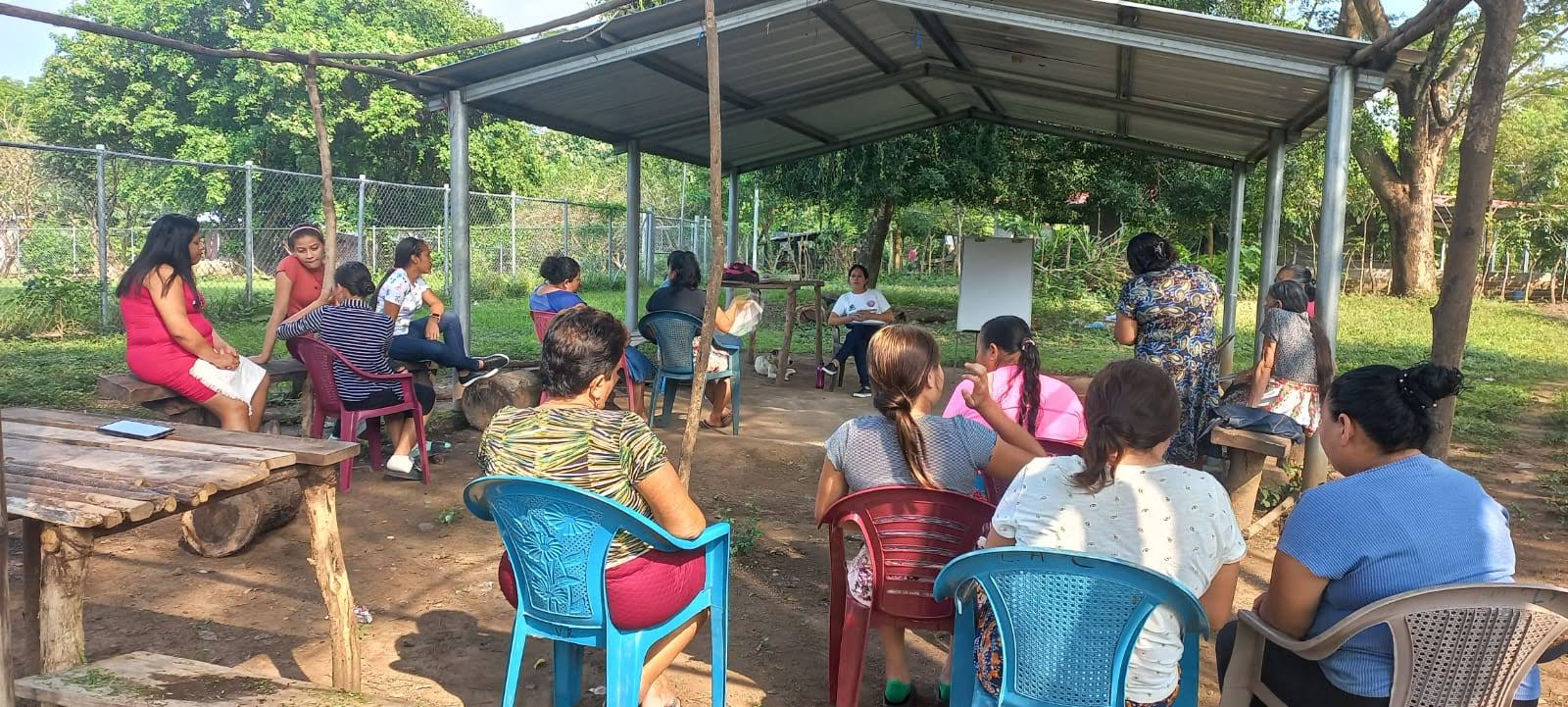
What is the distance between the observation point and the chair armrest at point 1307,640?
192cm

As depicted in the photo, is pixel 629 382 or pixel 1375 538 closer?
pixel 1375 538

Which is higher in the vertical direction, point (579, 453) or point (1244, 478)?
point (579, 453)

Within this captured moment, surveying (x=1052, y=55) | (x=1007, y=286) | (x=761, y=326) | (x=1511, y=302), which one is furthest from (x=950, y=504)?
(x=1511, y=302)

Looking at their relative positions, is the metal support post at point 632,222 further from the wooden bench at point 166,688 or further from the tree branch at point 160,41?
the wooden bench at point 166,688

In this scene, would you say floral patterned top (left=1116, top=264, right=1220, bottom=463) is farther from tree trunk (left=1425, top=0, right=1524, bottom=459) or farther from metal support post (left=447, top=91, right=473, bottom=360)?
metal support post (left=447, top=91, right=473, bottom=360)

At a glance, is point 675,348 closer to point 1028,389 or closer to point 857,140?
point 1028,389

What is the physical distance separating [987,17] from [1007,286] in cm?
538

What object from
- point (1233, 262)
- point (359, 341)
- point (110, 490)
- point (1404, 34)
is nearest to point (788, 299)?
point (1233, 262)

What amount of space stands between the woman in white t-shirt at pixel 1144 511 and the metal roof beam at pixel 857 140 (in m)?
8.22

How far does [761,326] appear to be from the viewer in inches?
574

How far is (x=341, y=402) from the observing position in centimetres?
500

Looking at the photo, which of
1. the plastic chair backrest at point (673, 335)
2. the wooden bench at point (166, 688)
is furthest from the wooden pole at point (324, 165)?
the wooden bench at point (166, 688)

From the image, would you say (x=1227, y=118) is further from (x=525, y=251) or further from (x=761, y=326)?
(x=525, y=251)

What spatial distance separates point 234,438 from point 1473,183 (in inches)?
178
